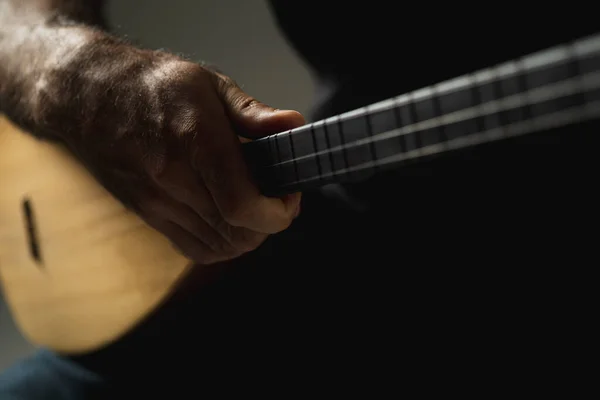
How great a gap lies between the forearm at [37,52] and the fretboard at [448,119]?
33 cm

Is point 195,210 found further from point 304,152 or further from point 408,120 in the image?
point 408,120

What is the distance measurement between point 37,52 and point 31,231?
347 millimetres

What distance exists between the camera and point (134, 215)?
0.71 m

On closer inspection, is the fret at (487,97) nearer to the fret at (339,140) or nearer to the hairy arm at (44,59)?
the fret at (339,140)

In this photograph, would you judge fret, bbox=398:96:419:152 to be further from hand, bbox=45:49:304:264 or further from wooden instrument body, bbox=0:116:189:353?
wooden instrument body, bbox=0:116:189:353

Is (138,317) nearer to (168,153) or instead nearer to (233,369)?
(233,369)

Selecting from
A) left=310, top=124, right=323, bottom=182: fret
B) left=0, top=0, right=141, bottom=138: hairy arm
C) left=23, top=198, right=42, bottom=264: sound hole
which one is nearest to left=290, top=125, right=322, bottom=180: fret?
left=310, top=124, right=323, bottom=182: fret

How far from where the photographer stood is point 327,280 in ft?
2.29

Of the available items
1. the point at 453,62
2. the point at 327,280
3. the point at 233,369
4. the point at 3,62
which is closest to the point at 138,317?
the point at 233,369

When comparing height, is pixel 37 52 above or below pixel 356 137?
above

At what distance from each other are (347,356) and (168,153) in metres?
Answer: 0.33

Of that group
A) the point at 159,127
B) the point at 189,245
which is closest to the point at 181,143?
the point at 159,127

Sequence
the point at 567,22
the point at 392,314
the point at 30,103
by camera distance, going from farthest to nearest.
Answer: the point at 30,103 < the point at 392,314 < the point at 567,22

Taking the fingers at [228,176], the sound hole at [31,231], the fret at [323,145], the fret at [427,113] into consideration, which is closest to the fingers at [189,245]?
the fingers at [228,176]
